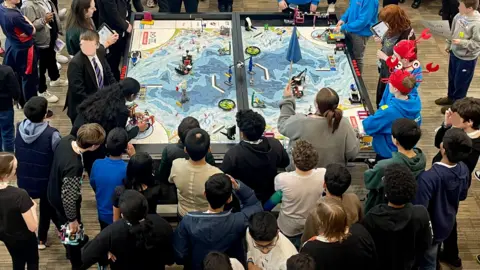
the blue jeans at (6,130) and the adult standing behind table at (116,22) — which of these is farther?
the adult standing behind table at (116,22)

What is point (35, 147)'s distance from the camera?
4434mm

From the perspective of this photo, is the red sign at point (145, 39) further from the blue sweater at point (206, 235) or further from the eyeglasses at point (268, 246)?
the eyeglasses at point (268, 246)

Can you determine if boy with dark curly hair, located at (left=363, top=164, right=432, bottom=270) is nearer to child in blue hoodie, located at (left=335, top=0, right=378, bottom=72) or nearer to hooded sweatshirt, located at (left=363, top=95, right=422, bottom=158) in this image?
hooded sweatshirt, located at (left=363, top=95, right=422, bottom=158)

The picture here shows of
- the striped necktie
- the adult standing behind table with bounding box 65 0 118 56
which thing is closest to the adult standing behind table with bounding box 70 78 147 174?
the striped necktie

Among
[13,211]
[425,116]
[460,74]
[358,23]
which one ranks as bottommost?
[425,116]

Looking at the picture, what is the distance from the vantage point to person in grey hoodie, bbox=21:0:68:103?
6.29 meters

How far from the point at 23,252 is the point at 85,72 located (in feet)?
6.00

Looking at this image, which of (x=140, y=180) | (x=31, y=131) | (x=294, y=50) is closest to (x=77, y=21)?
(x=31, y=131)

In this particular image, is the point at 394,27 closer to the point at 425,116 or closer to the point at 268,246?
the point at 425,116

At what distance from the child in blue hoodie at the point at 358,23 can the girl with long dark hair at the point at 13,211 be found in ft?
13.7

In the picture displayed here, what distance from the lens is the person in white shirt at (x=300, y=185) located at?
3.92 m

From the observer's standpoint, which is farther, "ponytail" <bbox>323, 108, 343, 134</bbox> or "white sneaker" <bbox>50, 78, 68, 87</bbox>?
"white sneaker" <bbox>50, 78, 68, 87</bbox>

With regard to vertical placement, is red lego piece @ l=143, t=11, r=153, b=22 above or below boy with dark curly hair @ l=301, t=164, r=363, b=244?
below

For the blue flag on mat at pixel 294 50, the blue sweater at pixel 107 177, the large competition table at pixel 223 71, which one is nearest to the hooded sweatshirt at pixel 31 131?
the blue sweater at pixel 107 177
